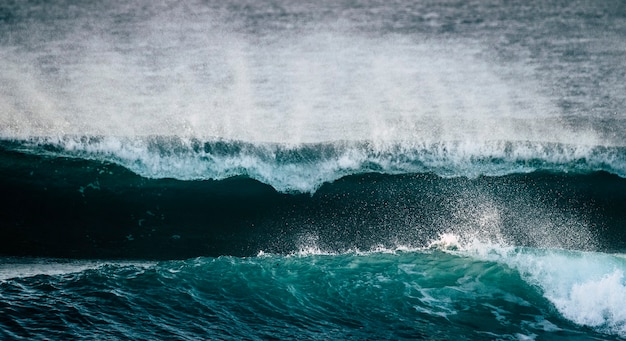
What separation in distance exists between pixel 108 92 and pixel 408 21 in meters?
2.63

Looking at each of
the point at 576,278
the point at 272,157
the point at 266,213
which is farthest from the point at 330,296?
the point at 576,278

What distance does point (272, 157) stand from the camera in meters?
4.68

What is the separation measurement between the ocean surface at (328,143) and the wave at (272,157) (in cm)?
2

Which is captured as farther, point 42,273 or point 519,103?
point 519,103

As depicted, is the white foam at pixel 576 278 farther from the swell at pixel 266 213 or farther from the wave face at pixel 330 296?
the swell at pixel 266 213

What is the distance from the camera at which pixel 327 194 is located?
15.4 ft

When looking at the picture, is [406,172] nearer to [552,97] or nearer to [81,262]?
[552,97]

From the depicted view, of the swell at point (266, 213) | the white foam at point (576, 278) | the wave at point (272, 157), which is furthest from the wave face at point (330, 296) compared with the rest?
the wave at point (272, 157)

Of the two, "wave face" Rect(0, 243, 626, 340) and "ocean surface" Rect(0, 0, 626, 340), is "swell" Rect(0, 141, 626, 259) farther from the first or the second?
"wave face" Rect(0, 243, 626, 340)

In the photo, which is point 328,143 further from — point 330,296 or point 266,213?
point 330,296

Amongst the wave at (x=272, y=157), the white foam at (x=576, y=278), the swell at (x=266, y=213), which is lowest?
the white foam at (x=576, y=278)

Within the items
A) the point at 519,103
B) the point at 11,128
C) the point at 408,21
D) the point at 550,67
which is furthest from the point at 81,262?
the point at 550,67

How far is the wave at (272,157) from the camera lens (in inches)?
183

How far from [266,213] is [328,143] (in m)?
0.78
